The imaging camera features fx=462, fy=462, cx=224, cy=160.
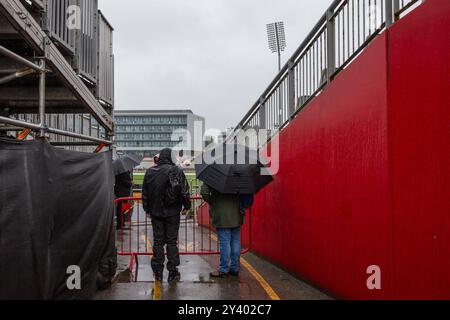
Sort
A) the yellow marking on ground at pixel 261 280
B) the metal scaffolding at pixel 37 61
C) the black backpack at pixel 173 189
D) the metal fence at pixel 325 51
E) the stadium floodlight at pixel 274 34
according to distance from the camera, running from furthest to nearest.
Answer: the stadium floodlight at pixel 274 34
the black backpack at pixel 173 189
the yellow marking on ground at pixel 261 280
the metal fence at pixel 325 51
the metal scaffolding at pixel 37 61

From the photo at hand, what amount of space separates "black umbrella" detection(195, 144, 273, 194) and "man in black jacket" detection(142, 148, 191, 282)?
0.41 meters

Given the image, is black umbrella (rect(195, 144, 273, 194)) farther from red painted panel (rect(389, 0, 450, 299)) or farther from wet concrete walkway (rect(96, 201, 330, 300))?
red painted panel (rect(389, 0, 450, 299))

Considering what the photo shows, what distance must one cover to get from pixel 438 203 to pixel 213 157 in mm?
4014

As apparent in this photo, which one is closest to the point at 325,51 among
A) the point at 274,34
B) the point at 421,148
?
the point at 421,148

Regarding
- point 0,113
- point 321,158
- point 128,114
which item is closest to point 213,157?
point 321,158

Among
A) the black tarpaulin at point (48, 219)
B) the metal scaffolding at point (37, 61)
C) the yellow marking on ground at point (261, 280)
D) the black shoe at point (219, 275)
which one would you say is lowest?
the yellow marking on ground at point (261, 280)

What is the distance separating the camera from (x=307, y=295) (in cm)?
646

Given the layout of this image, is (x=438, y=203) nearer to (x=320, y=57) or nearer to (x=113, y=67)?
(x=320, y=57)

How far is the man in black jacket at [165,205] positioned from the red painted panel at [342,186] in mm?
1948

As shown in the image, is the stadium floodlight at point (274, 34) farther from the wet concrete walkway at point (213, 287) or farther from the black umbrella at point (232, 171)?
the wet concrete walkway at point (213, 287)

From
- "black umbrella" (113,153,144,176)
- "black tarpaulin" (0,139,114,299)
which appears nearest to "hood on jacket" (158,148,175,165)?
"black tarpaulin" (0,139,114,299)

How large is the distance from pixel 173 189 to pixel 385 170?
3409 millimetres

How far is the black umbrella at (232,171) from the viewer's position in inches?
285

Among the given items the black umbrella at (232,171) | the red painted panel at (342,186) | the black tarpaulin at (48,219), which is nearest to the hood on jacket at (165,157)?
the black umbrella at (232,171)
